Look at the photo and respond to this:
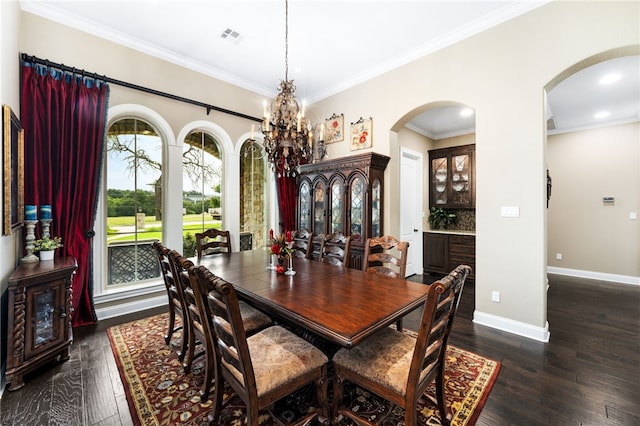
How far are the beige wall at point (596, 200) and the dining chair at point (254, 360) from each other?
6.27m

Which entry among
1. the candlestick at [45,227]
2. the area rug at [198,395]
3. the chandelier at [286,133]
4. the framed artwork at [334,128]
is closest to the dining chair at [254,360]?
the area rug at [198,395]

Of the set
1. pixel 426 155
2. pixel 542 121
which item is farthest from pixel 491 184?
pixel 426 155

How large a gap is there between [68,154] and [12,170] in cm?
71

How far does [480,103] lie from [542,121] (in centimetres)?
63

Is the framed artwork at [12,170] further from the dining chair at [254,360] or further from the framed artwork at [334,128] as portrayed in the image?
the framed artwork at [334,128]

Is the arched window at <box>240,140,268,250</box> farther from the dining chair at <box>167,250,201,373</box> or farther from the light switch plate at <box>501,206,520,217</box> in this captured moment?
the light switch plate at <box>501,206,520,217</box>

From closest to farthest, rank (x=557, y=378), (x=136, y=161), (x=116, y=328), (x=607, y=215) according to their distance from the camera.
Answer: (x=557, y=378), (x=116, y=328), (x=136, y=161), (x=607, y=215)

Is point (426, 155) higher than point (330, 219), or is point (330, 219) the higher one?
point (426, 155)

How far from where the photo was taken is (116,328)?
2.85 metres

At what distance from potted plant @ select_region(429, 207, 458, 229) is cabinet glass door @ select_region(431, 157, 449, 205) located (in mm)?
181

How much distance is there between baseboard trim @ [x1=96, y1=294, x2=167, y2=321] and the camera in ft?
10.1

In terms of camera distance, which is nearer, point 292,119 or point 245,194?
point 292,119

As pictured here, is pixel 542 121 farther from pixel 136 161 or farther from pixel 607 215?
pixel 136 161

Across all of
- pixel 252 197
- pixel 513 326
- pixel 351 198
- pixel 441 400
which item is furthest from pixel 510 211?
pixel 252 197
